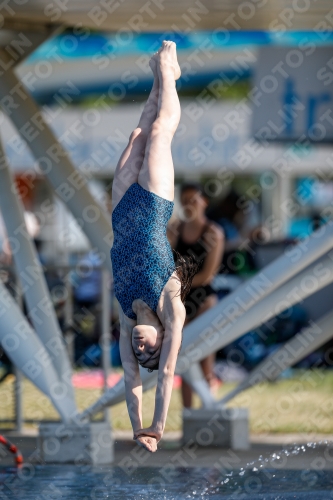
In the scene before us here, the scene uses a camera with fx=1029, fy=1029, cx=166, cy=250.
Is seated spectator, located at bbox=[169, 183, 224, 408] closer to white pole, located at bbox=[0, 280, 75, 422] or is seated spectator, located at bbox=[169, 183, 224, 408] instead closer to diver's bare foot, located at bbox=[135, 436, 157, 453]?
white pole, located at bbox=[0, 280, 75, 422]

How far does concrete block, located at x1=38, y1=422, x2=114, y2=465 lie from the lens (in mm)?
7613

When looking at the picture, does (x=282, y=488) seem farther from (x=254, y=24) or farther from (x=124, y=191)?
(x=254, y=24)

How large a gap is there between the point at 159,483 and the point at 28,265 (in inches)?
83.3

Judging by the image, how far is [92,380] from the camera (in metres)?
12.4

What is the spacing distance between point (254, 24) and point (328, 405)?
15.3 ft

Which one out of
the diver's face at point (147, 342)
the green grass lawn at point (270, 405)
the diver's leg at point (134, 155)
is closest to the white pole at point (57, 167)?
the green grass lawn at point (270, 405)

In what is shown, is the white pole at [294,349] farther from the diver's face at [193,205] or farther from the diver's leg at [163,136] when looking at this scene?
the diver's leg at [163,136]

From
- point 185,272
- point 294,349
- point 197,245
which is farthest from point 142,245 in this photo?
point 197,245

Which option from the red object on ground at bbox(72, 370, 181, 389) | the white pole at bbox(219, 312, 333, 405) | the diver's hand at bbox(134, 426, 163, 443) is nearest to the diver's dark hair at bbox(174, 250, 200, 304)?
the diver's hand at bbox(134, 426, 163, 443)

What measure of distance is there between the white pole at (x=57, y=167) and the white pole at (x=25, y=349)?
0.88 metres

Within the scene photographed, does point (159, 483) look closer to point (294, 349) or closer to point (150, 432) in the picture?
point (150, 432)

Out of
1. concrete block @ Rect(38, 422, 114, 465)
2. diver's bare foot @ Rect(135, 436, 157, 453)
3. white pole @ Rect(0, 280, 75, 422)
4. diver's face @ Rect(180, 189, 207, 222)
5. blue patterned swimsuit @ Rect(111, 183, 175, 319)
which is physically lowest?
concrete block @ Rect(38, 422, 114, 465)

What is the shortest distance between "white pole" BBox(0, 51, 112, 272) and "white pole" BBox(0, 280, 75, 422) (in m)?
0.88

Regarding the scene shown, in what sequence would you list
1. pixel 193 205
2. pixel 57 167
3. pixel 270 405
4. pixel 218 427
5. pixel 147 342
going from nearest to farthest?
pixel 147 342 → pixel 57 167 → pixel 218 427 → pixel 193 205 → pixel 270 405
